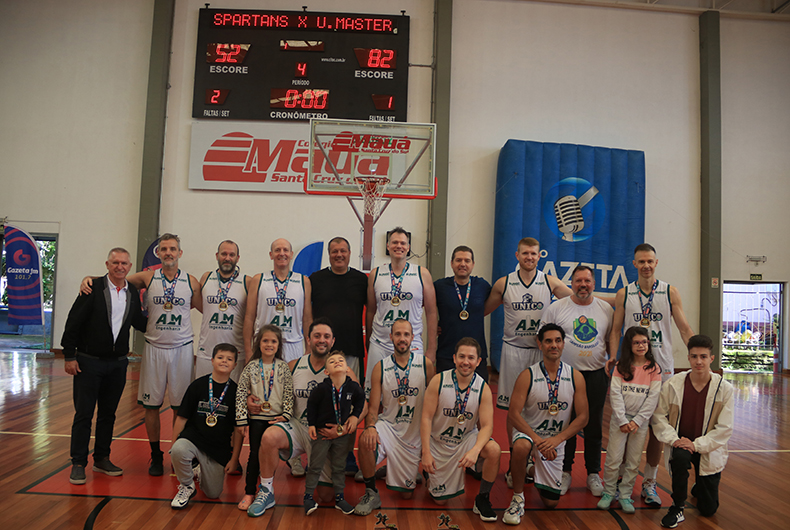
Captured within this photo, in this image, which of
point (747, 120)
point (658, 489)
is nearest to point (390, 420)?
point (658, 489)

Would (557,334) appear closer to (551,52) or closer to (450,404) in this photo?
(450,404)

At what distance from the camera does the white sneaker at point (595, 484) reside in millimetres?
3758

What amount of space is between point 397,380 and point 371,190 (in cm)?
382

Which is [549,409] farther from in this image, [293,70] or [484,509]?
[293,70]

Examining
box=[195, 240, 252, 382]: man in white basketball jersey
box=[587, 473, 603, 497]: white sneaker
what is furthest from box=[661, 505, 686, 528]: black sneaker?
box=[195, 240, 252, 382]: man in white basketball jersey

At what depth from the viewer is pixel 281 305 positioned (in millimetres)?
4191

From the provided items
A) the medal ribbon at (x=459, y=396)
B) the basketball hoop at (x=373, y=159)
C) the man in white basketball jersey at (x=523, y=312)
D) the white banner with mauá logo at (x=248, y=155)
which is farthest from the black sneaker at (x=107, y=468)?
the white banner with mauá logo at (x=248, y=155)

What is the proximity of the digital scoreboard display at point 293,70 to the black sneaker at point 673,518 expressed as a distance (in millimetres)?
7890

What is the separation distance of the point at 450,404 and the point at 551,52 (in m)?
8.96

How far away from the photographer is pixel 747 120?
1058cm

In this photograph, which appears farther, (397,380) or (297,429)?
(397,380)

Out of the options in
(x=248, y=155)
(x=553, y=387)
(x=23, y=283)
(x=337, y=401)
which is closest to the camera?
(x=337, y=401)

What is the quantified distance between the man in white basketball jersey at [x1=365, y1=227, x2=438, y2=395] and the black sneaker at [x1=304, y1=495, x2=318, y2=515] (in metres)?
1.03

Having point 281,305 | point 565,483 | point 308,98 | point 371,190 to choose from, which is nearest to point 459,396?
point 565,483
